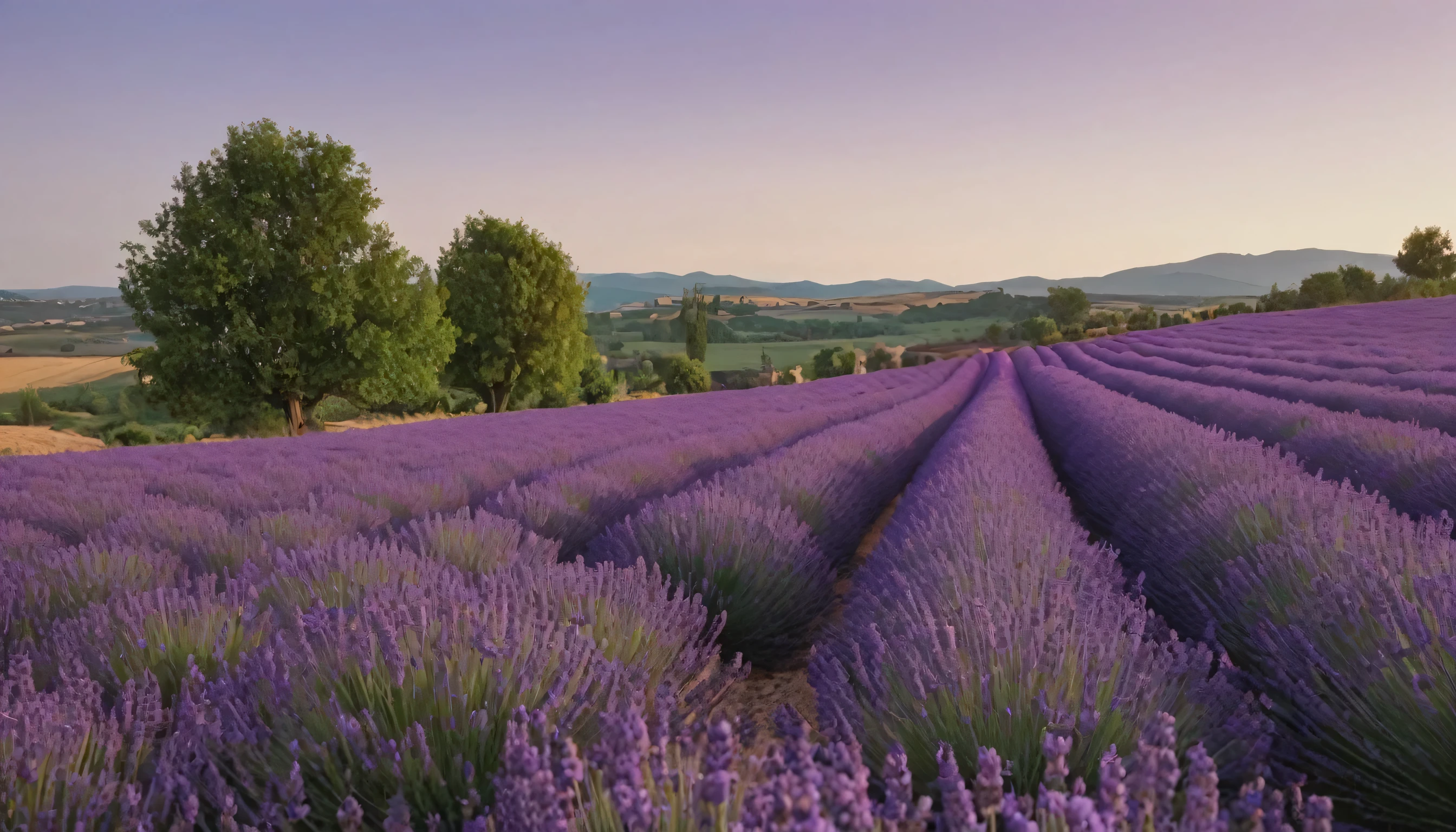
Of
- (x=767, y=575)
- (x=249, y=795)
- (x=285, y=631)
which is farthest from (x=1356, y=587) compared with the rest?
(x=285, y=631)

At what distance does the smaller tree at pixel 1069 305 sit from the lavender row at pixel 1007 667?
10311cm

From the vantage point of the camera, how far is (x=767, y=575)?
2.71 meters

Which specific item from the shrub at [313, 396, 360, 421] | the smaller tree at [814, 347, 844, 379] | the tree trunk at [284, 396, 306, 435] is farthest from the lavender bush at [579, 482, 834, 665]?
the smaller tree at [814, 347, 844, 379]

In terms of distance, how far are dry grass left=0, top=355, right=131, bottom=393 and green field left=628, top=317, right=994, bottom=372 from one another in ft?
120

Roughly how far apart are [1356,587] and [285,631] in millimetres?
2693

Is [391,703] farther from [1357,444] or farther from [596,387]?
[596,387]

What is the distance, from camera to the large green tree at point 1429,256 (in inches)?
2312

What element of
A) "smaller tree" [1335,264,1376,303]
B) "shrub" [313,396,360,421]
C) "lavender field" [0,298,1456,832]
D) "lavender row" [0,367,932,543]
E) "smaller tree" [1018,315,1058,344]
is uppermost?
"smaller tree" [1335,264,1376,303]

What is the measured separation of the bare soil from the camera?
1296 cm

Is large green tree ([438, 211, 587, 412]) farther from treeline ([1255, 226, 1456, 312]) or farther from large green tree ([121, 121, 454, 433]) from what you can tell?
treeline ([1255, 226, 1456, 312])

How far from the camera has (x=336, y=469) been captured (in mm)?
4918

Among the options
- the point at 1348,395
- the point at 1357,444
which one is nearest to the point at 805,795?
the point at 1357,444

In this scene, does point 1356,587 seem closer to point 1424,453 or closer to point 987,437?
point 1424,453

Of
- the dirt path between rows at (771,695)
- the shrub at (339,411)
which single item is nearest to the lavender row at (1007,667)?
the dirt path between rows at (771,695)
